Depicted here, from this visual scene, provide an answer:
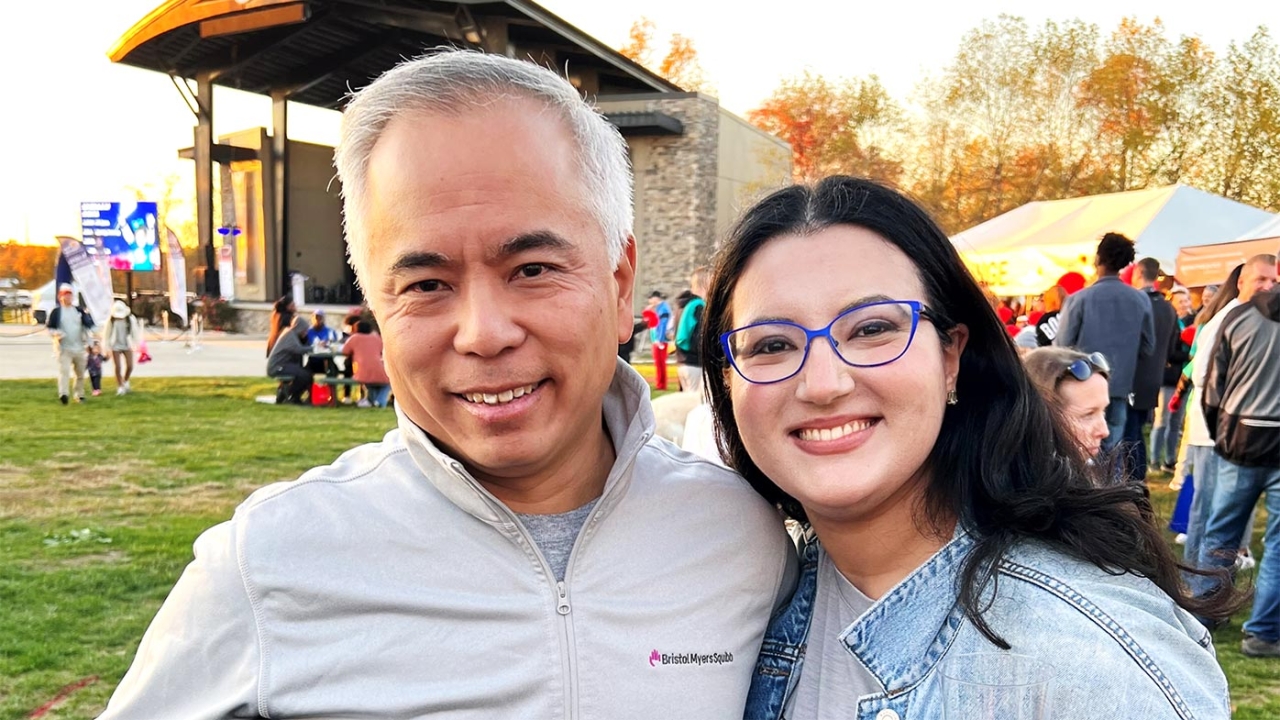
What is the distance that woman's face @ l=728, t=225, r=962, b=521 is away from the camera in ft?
5.48

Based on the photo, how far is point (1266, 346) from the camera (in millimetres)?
5125

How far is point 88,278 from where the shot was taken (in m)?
14.9

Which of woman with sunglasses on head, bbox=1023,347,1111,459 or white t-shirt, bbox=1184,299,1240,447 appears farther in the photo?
white t-shirt, bbox=1184,299,1240,447

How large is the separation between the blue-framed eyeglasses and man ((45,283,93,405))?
47.1 feet

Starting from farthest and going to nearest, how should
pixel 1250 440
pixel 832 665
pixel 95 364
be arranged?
pixel 95 364 → pixel 1250 440 → pixel 832 665

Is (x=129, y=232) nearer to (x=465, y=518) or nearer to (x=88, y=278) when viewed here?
(x=88, y=278)

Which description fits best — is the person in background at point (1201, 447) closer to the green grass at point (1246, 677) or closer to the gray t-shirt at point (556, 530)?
the green grass at point (1246, 677)

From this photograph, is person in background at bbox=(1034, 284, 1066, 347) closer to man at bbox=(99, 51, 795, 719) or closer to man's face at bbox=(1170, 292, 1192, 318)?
man's face at bbox=(1170, 292, 1192, 318)

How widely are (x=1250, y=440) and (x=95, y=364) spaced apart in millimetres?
15686

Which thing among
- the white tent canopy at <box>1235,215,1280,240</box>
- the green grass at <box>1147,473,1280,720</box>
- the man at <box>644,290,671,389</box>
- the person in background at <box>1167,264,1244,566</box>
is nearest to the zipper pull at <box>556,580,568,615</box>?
the green grass at <box>1147,473,1280,720</box>

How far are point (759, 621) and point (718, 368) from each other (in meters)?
0.55

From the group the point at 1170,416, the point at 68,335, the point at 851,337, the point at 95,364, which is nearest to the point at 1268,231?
the point at 1170,416

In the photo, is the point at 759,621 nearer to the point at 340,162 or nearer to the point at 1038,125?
the point at 340,162

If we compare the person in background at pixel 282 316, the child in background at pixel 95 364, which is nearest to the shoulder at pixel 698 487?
the person in background at pixel 282 316
